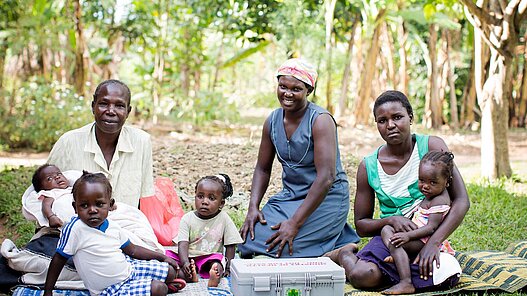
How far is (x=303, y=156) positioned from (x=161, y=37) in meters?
7.22

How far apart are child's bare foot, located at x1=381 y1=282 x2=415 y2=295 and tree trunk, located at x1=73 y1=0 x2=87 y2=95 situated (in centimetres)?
780

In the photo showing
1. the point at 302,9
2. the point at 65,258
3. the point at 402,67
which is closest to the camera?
the point at 65,258

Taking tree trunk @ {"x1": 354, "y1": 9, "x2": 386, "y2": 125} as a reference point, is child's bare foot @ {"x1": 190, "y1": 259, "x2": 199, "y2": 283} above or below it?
below

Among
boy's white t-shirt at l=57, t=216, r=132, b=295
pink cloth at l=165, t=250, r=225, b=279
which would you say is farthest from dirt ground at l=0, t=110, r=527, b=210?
boy's white t-shirt at l=57, t=216, r=132, b=295

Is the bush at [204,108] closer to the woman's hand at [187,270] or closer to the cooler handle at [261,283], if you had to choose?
the woman's hand at [187,270]

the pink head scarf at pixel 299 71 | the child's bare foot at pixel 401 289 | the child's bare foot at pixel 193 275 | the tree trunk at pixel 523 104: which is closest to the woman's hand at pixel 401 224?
the child's bare foot at pixel 401 289

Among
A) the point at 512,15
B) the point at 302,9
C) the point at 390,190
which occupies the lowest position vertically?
the point at 390,190

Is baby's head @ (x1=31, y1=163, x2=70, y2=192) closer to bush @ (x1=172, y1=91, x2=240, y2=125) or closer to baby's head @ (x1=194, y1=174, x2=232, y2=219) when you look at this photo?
baby's head @ (x1=194, y1=174, x2=232, y2=219)

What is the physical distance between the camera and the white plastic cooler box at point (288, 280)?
9.43 feet

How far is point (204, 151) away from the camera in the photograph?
7.33m

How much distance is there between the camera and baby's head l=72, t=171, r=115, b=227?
2.85 meters

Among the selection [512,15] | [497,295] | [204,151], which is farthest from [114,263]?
[512,15]

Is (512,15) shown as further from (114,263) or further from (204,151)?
(114,263)

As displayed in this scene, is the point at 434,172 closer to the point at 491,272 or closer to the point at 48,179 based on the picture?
the point at 491,272
